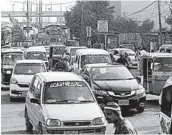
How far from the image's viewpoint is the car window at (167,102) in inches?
337

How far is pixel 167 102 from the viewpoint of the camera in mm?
8734

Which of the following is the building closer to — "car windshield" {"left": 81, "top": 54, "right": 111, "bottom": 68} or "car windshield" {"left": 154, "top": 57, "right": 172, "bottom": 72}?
"car windshield" {"left": 81, "top": 54, "right": 111, "bottom": 68}

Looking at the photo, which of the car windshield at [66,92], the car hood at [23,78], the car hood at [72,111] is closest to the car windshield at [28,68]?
the car hood at [23,78]

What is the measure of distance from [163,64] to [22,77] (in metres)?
5.16

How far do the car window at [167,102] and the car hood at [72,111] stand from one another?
78.3 inches

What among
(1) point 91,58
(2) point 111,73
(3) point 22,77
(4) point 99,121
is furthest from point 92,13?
(4) point 99,121

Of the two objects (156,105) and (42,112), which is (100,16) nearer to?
(156,105)

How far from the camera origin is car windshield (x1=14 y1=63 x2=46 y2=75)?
19503mm

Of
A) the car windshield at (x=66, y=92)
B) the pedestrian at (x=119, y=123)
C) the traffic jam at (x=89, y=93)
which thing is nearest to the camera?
the pedestrian at (x=119, y=123)

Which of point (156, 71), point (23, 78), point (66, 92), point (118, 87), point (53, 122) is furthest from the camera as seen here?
point (23, 78)

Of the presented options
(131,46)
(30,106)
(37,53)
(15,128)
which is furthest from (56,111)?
(131,46)

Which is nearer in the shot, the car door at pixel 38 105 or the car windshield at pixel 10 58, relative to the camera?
the car door at pixel 38 105

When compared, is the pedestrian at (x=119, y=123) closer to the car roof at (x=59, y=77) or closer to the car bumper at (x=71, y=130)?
the car bumper at (x=71, y=130)

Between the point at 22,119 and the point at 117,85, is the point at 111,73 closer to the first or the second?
the point at 117,85
